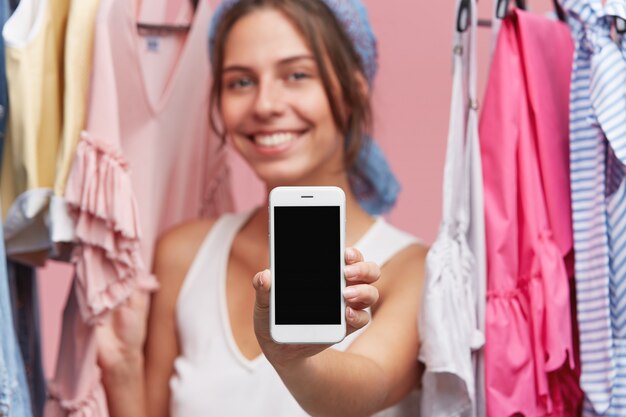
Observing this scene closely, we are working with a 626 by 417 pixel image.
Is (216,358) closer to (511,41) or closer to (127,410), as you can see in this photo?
(127,410)

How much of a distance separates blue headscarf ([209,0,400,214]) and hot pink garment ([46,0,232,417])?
4.2 inches

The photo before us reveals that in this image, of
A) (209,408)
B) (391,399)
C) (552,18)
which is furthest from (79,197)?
(552,18)

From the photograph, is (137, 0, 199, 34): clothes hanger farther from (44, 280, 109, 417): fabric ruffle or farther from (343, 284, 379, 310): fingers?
(343, 284, 379, 310): fingers

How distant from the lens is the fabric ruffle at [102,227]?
1.35 metres

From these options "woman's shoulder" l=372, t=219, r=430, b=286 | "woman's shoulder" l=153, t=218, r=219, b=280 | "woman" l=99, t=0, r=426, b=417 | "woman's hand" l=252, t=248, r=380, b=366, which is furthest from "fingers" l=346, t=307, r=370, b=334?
"woman's shoulder" l=153, t=218, r=219, b=280

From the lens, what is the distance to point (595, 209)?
1.27m

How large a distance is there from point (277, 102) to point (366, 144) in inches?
8.0

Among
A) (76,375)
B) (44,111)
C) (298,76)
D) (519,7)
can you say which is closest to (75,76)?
(44,111)

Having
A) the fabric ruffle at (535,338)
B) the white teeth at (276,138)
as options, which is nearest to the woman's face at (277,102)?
the white teeth at (276,138)

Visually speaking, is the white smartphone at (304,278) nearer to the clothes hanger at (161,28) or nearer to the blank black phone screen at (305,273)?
the blank black phone screen at (305,273)

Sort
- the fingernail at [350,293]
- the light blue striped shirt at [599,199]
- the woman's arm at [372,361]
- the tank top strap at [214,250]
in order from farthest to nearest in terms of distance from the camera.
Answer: the tank top strap at [214,250]
the light blue striped shirt at [599,199]
the woman's arm at [372,361]
the fingernail at [350,293]

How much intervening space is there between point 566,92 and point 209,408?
0.69 meters

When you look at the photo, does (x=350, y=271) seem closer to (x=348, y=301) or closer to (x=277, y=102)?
(x=348, y=301)

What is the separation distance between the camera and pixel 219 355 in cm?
147
